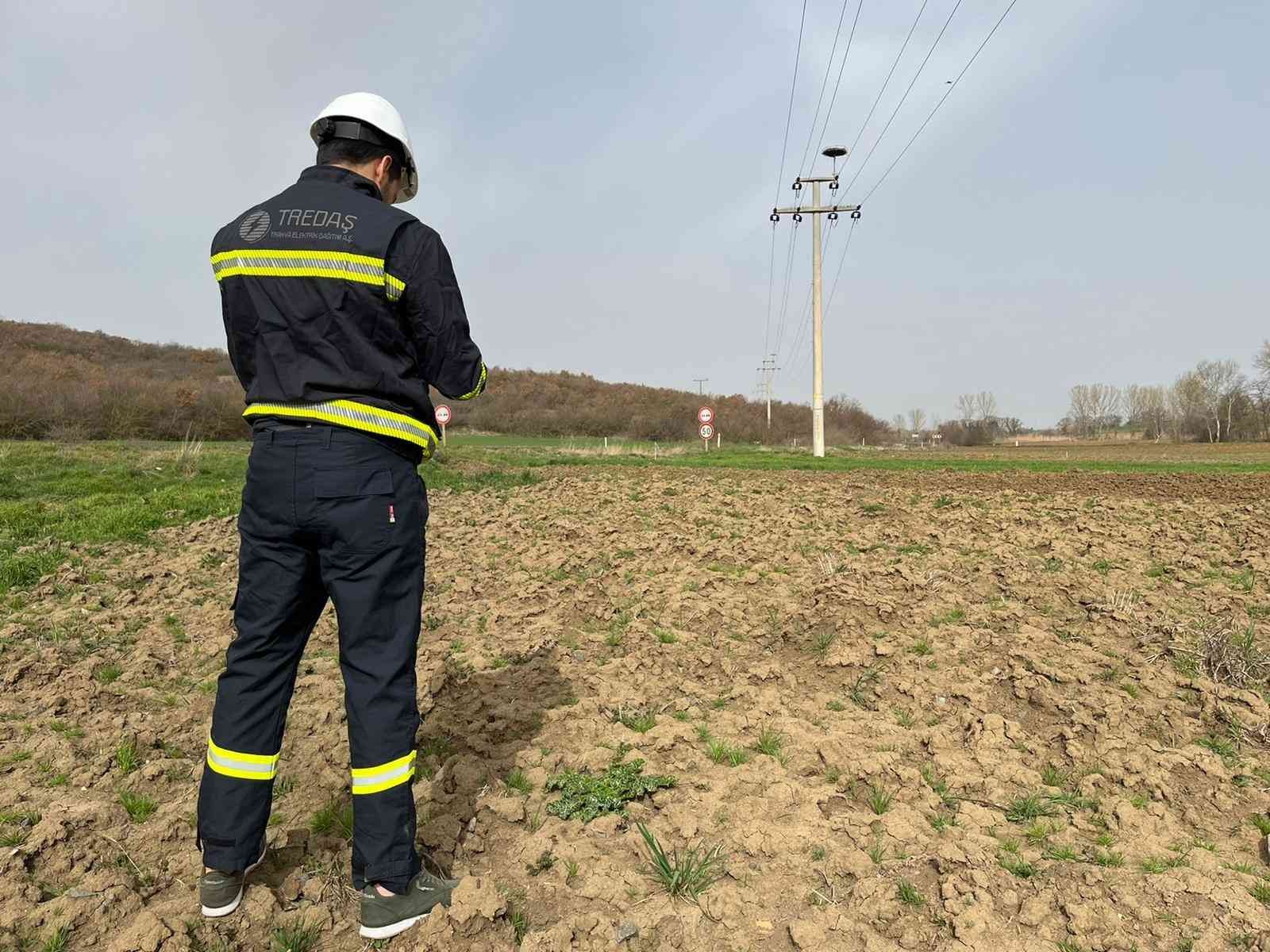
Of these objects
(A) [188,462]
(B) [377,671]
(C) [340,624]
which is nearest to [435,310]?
(C) [340,624]

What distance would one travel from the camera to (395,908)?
2.17 metres

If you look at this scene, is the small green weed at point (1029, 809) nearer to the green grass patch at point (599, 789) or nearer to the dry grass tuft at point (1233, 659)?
the green grass patch at point (599, 789)

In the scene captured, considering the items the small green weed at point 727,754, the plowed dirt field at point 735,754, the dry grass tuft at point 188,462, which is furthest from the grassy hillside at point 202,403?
the small green weed at point 727,754

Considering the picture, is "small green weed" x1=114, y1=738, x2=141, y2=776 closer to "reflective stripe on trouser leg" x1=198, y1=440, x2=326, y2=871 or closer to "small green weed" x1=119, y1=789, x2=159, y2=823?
"small green weed" x1=119, y1=789, x2=159, y2=823

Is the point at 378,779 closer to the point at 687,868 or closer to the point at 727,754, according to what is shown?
the point at 687,868

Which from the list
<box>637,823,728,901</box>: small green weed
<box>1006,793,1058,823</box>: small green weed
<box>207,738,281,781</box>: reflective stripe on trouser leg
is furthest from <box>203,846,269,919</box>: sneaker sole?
<box>1006,793,1058,823</box>: small green weed

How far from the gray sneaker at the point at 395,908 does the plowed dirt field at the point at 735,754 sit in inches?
2.3

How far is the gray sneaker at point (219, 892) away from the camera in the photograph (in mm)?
2201

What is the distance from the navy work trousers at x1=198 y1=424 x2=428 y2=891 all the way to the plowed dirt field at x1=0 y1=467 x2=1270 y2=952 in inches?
12.1

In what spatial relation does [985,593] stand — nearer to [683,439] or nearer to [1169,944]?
[1169,944]

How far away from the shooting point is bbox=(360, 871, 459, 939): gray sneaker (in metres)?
2.14

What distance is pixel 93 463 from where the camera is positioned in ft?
51.9

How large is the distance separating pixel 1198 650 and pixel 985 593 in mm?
1631

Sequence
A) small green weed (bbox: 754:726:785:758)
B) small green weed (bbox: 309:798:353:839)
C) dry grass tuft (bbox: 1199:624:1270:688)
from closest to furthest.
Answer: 1. small green weed (bbox: 309:798:353:839)
2. small green weed (bbox: 754:726:785:758)
3. dry grass tuft (bbox: 1199:624:1270:688)
